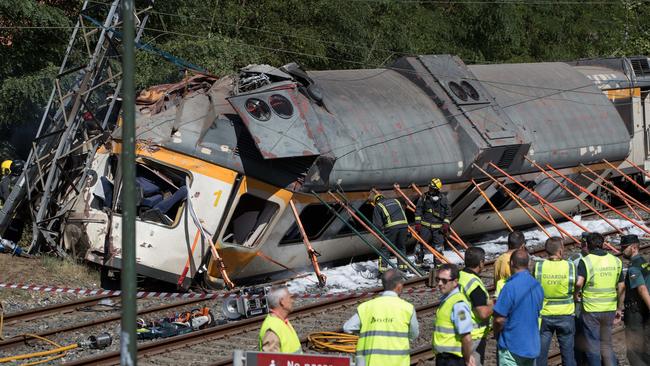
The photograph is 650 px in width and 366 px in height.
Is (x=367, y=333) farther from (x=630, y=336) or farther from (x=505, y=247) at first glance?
(x=505, y=247)

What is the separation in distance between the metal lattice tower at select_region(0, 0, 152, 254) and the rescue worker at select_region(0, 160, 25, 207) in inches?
17.3

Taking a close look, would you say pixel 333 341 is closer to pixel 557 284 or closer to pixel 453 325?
pixel 557 284

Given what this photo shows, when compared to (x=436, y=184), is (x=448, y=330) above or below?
below

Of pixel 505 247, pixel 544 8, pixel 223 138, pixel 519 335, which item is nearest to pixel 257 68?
pixel 223 138

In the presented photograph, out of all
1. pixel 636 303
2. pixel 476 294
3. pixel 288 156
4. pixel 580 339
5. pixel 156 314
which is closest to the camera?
pixel 476 294

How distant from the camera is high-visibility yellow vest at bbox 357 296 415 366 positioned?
25.6 ft

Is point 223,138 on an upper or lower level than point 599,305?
upper

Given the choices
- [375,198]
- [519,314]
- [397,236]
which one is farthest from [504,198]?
[519,314]

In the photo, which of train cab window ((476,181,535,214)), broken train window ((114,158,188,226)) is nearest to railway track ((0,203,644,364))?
broken train window ((114,158,188,226))

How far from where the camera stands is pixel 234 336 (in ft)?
43.6

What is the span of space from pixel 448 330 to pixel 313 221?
27.8 ft

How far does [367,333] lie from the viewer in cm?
788

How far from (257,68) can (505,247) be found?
6.73m

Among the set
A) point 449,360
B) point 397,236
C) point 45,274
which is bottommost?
point 449,360
